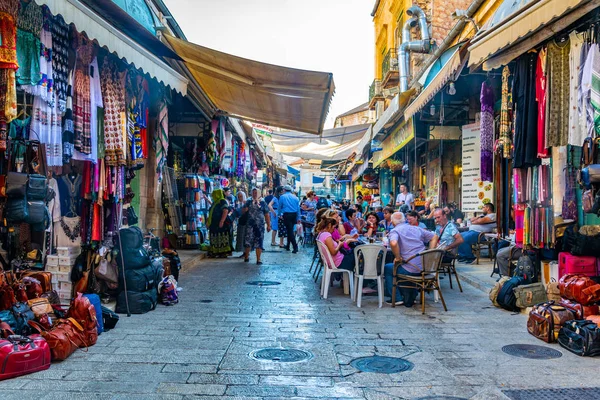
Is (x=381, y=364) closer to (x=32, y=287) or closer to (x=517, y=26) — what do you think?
(x=32, y=287)

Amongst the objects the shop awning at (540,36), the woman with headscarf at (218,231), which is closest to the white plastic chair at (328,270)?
the shop awning at (540,36)

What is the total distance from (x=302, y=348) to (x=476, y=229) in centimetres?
795

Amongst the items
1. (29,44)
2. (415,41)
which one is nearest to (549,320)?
(29,44)

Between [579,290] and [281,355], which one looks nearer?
[281,355]

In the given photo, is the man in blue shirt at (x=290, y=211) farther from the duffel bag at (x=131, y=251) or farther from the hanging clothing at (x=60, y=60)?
the hanging clothing at (x=60, y=60)

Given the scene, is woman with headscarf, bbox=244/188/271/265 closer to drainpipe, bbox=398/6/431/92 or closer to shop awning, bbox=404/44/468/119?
shop awning, bbox=404/44/468/119

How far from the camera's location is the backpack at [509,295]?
708 cm

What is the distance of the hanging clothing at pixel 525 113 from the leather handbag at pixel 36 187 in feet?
19.9

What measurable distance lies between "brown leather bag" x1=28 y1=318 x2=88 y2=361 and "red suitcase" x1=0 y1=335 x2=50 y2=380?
0.13m

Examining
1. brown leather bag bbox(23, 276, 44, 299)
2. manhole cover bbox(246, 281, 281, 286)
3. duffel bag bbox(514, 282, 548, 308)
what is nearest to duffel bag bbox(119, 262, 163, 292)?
brown leather bag bbox(23, 276, 44, 299)

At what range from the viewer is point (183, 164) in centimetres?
1452

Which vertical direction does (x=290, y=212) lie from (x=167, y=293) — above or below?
above

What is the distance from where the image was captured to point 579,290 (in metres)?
5.76

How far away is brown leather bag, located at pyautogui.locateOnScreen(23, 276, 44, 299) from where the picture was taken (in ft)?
17.9
